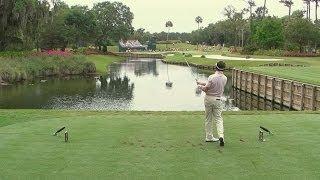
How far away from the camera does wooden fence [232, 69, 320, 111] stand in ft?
109

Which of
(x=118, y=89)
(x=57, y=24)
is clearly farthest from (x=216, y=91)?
(x=57, y=24)

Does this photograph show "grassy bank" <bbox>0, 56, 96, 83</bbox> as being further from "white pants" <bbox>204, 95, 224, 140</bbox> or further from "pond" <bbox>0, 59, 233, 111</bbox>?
"white pants" <bbox>204, 95, 224, 140</bbox>

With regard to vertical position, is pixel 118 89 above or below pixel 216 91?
below

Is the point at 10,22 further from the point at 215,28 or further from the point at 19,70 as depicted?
the point at 215,28

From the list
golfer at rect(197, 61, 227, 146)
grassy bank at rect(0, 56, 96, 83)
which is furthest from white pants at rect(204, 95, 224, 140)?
grassy bank at rect(0, 56, 96, 83)

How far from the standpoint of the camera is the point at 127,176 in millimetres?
9680

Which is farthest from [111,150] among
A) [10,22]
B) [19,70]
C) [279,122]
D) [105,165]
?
[10,22]

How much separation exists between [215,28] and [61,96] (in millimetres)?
150671

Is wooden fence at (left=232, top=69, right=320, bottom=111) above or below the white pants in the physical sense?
below

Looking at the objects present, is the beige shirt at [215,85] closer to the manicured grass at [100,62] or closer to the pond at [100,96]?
the pond at [100,96]

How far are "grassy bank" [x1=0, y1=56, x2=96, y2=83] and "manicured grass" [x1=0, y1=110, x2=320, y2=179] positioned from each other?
139 ft

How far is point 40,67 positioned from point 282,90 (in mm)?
37977

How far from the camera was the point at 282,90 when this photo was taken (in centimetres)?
3947

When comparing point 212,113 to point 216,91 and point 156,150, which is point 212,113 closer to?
point 216,91
